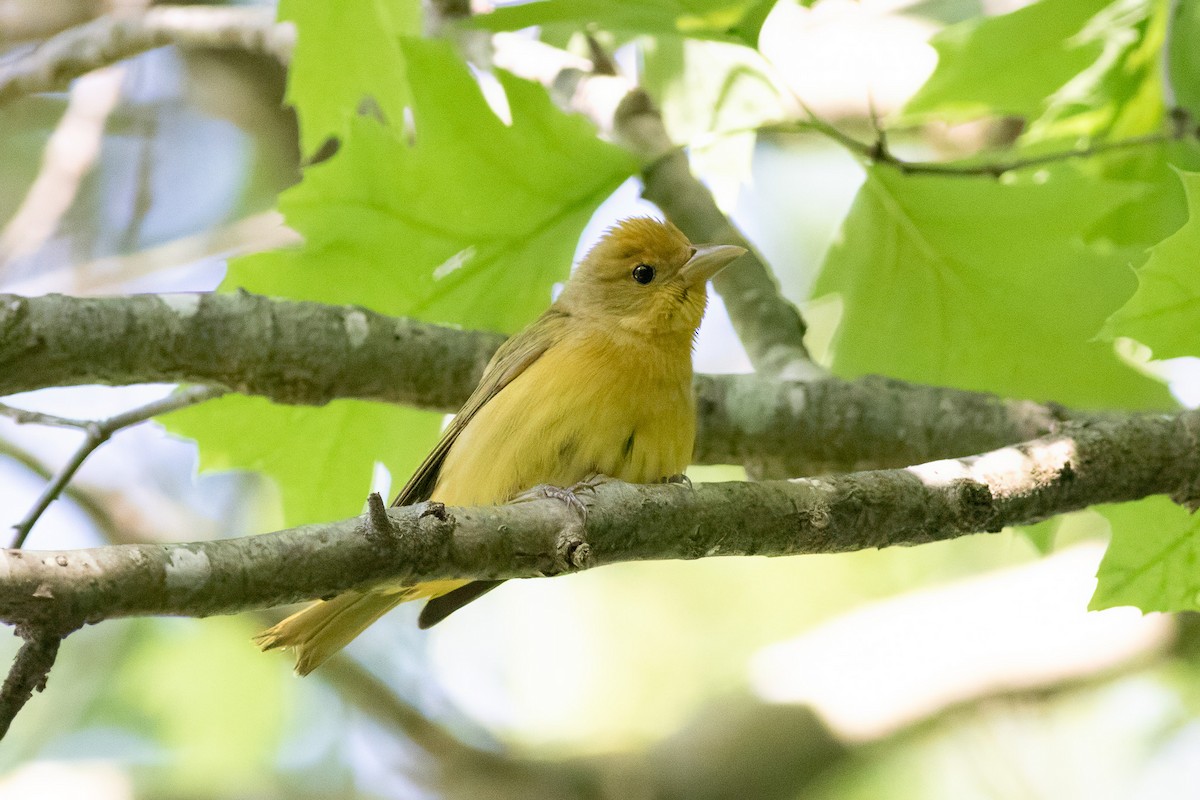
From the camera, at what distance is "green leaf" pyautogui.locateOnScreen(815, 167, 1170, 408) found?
4.19 meters

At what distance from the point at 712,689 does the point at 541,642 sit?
2.35 meters

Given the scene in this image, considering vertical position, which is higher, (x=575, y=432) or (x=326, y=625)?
(x=575, y=432)

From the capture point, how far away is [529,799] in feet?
21.0

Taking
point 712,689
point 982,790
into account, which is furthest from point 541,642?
point 982,790

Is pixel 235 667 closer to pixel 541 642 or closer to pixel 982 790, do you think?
pixel 541 642

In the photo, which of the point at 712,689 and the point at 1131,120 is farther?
the point at 712,689

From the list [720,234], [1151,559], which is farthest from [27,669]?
[720,234]

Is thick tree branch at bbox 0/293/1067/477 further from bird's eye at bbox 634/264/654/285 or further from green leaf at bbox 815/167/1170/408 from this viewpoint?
bird's eye at bbox 634/264/654/285

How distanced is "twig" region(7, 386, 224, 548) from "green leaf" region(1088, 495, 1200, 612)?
273 centimetres

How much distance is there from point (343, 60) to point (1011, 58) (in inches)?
Result: 85.2

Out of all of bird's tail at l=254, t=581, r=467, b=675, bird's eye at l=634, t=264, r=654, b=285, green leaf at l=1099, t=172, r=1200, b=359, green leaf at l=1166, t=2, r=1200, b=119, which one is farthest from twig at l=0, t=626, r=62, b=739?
green leaf at l=1166, t=2, r=1200, b=119

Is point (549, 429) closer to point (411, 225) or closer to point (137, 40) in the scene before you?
point (411, 225)

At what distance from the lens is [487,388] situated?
13.8 ft

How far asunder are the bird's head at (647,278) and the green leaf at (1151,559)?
5.76 ft
